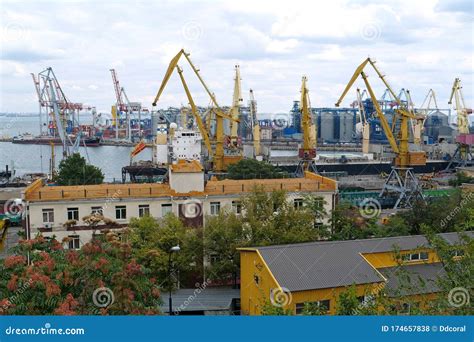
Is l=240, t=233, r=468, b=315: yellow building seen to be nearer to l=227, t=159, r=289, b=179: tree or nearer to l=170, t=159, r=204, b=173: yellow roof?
l=170, t=159, r=204, b=173: yellow roof

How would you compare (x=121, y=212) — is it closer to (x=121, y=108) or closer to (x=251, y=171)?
(x=251, y=171)

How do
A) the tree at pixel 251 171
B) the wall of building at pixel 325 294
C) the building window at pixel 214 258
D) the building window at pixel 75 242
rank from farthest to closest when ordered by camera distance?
the tree at pixel 251 171
the building window at pixel 75 242
the building window at pixel 214 258
the wall of building at pixel 325 294

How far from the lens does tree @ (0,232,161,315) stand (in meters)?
4.27

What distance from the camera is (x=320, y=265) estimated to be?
7152mm

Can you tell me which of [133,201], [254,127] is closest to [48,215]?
[133,201]

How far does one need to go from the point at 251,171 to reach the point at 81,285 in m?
17.3

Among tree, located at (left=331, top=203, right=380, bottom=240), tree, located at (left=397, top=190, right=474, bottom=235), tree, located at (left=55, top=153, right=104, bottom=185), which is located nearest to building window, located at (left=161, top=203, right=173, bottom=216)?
tree, located at (left=331, top=203, right=380, bottom=240)

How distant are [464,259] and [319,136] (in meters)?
69.3

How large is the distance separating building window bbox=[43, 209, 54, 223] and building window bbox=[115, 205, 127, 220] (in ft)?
4.29

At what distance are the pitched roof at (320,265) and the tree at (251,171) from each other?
1387 cm

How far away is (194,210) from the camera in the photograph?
10602 mm

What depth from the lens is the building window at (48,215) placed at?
1012cm

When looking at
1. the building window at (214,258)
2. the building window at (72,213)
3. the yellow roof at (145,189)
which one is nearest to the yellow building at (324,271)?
the building window at (214,258)

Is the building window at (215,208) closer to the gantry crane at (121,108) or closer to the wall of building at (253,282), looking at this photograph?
the wall of building at (253,282)
